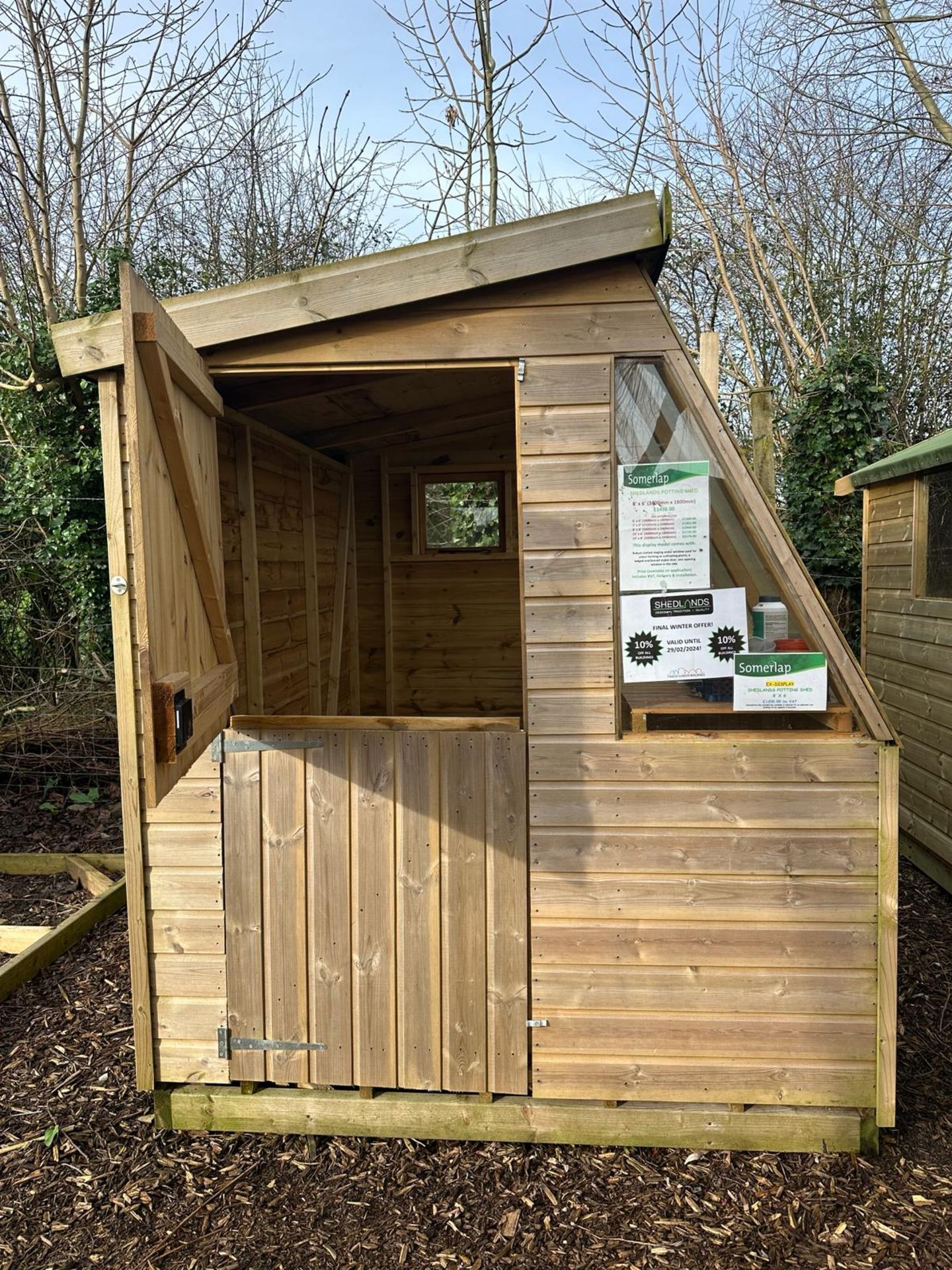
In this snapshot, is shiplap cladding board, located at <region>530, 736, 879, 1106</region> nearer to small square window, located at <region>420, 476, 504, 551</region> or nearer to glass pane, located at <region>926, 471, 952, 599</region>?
glass pane, located at <region>926, 471, 952, 599</region>

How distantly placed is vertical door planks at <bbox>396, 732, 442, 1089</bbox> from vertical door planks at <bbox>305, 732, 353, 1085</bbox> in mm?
198

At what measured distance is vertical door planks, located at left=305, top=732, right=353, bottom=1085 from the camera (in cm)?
302

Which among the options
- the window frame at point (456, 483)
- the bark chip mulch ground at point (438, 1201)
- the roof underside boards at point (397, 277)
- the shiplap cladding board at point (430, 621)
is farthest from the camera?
the shiplap cladding board at point (430, 621)

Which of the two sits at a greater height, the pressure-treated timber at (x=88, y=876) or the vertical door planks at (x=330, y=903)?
the vertical door planks at (x=330, y=903)

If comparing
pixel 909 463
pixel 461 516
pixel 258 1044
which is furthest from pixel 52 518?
pixel 909 463

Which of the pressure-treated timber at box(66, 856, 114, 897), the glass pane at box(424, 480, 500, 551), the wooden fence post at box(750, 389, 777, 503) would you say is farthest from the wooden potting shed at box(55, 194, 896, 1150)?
Result: the glass pane at box(424, 480, 500, 551)

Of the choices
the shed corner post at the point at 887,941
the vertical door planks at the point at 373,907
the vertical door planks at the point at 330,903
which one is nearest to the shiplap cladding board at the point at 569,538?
the vertical door planks at the point at 373,907

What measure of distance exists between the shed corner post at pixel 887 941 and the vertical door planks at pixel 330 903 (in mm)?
1864

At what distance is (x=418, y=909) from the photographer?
3.02 metres

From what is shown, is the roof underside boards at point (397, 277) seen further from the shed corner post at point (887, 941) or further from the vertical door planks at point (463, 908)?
the shed corner post at point (887, 941)

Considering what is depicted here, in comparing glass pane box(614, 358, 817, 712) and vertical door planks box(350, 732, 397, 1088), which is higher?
glass pane box(614, 358, 817, 712)

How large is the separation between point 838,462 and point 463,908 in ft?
26.6

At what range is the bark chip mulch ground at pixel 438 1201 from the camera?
8.40 ft

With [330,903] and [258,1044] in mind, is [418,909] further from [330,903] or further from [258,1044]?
[258,1044]
